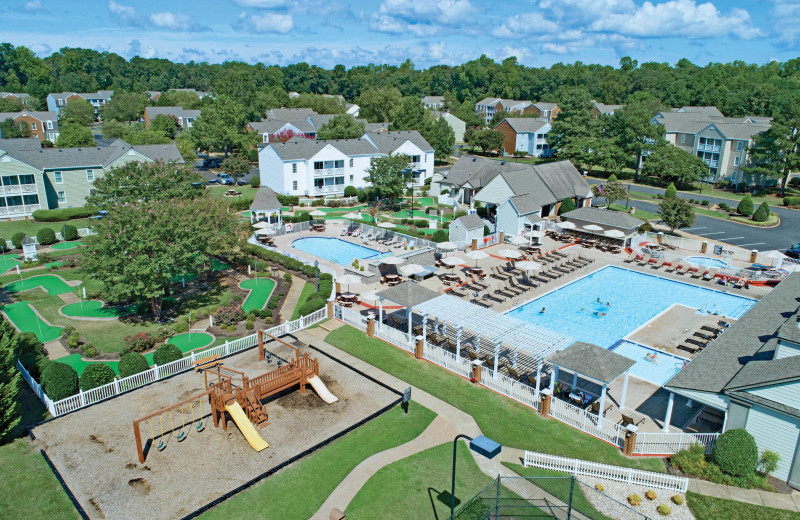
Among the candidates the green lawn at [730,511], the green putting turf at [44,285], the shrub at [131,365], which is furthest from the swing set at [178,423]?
the green putting turf at [44,285]

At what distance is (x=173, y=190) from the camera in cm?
4494

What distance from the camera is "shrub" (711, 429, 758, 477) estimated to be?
19156 mm

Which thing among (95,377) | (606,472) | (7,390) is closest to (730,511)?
(606,472)

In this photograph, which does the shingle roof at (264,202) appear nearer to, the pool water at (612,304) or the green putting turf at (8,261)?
the green putting turf at (8,261)

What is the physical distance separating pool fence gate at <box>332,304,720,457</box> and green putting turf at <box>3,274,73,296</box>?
25014 millimetres

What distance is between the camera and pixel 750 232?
55312 mm

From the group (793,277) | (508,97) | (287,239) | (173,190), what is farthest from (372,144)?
(508,97)

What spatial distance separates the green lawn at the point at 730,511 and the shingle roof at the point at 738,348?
175 inches

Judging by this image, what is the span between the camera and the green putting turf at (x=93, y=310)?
34594 mm

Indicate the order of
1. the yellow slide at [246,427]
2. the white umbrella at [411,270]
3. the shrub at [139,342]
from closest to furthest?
the yellow slide at [246,427] < the shrub at [139,342] < the white umbrella at [411,270]

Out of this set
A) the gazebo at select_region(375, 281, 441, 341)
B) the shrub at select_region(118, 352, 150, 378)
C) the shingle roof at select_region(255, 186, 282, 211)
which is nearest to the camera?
the shrub at select_region(118, 352, 150, 378)

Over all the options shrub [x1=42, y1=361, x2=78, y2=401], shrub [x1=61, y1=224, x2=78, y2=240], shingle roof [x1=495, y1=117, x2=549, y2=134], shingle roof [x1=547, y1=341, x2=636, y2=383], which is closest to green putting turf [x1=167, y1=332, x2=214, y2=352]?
shrub [x1=42, y1=361, x2=78, y2=401]

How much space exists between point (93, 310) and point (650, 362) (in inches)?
1386

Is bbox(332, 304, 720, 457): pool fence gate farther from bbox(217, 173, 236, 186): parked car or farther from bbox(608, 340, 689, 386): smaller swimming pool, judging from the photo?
bbox(217, 173, 236, 186): parked car
